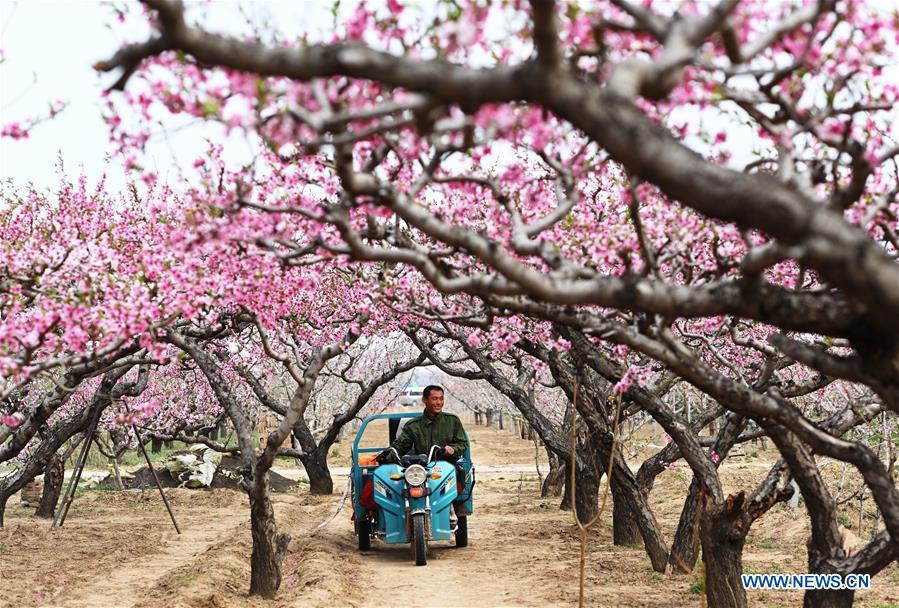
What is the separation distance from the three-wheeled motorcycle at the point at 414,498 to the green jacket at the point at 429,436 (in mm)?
170

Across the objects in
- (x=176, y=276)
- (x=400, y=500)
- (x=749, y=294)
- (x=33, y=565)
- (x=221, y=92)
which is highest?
(x=221, y=92)

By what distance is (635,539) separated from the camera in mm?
11844

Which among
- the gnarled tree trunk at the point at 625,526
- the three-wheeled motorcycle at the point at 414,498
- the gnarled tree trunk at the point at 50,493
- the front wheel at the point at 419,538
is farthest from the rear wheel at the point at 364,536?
the gnarled tree trunk at the point at 50,493

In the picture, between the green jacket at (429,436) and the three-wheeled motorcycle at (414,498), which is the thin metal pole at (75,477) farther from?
the green jacket at (429,436)

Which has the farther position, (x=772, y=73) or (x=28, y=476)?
(x=28, y=476)

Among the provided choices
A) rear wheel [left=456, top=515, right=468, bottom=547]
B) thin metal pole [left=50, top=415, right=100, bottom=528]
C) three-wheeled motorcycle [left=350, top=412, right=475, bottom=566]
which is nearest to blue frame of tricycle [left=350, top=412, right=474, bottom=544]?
three-wheeled motorcycle [left=350, top=412, right=475, bottom=566]

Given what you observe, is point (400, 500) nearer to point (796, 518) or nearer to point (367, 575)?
point (367, 575)

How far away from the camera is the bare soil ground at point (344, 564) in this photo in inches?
348

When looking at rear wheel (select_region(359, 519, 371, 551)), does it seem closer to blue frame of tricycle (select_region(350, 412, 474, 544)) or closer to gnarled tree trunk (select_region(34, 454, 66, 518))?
blue frame of tricycle (select_region(350, 412, 474, 544))

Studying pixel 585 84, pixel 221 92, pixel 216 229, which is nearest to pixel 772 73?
pixel 585 84

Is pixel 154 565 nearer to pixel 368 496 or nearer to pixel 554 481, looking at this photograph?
pixel 368 496

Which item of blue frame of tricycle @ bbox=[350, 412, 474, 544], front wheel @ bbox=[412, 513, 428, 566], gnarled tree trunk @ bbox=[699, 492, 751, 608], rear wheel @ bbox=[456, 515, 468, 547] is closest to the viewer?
gnarled tree trunk @ bbox=[699, 492, 751, 608]

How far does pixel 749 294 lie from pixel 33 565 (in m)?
10.7

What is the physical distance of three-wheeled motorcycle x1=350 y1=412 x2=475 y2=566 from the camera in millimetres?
10578
